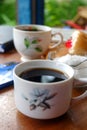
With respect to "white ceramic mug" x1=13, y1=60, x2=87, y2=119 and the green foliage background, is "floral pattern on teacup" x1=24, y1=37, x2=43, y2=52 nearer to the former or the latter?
"white ceramic mug" x1=13, y1=60, x2=87, y2=119

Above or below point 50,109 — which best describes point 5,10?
below

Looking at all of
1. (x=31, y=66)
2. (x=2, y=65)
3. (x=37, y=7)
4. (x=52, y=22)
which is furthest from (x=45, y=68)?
(x=52, y=22)

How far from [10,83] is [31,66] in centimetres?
8

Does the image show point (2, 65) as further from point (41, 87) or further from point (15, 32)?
point (41, 87)

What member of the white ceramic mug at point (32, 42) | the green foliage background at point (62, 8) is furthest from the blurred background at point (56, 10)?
the white ceramic mug at point (32, 42)

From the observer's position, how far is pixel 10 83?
48 centimetres

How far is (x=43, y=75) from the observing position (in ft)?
1.33

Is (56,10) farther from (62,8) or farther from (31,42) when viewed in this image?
(31,42)

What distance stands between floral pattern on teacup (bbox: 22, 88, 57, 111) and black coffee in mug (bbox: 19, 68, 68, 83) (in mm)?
28

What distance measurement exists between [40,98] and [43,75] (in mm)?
63

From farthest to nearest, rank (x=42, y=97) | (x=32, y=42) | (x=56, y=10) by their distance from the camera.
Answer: (x=56, y=10) < (x=32, y=42) < (x=42, y=97)

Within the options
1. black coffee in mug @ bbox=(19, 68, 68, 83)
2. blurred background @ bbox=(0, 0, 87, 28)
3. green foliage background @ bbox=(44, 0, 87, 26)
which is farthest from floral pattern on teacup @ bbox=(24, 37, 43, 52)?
green foliage background @ bbox=(44, 0, 87, 26)

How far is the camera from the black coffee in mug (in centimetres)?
38

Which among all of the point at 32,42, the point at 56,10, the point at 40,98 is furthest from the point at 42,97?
the point at 56,10
